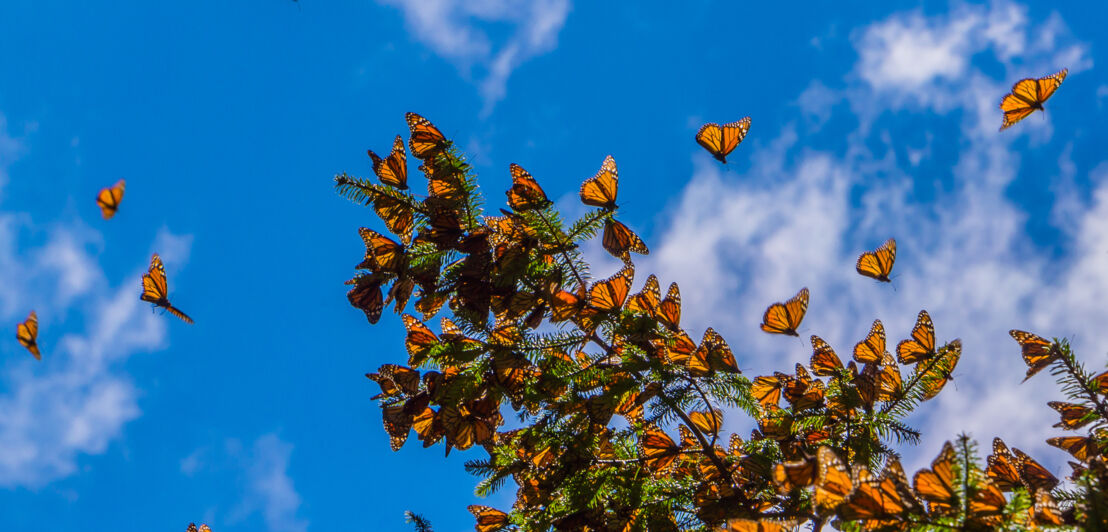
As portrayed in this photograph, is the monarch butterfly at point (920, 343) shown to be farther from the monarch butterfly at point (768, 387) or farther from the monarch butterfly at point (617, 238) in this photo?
the monarch butterfly at point (617, 238)

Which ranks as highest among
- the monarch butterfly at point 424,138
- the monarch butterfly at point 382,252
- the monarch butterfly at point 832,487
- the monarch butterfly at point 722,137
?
the monarch butterfly at point 722,137

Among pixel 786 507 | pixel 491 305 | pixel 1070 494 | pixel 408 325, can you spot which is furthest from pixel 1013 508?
pixel 408 325

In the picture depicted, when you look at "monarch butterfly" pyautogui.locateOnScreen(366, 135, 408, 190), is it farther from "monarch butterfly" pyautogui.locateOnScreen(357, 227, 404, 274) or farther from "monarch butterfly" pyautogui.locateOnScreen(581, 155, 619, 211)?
"monarch butterfly" pyautogui.locateOnScreen(581, 155, 619, 211)

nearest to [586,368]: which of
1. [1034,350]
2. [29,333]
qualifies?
Answer: [1034,350]

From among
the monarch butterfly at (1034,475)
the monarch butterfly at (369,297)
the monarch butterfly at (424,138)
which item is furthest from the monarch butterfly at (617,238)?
the monarch butterfly at (1034,475)

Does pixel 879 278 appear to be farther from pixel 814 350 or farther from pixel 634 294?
pixel 634 294

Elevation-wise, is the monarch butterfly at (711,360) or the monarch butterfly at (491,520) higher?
the monarch butterfly at (711,360)

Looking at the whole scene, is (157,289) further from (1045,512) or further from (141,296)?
(1045,512)
